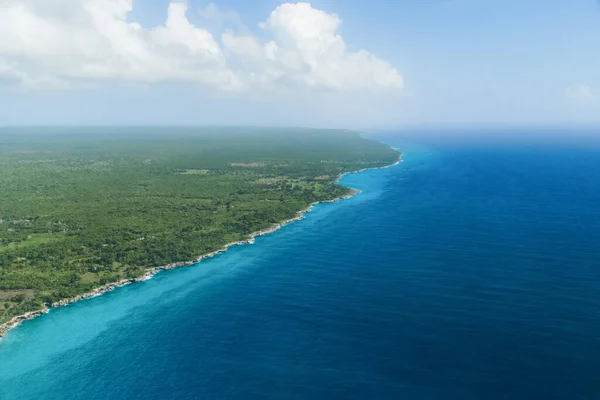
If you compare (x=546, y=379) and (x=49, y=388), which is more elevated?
(x=546, y=379)

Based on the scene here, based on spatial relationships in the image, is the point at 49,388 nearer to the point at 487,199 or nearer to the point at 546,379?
the point at 546,379

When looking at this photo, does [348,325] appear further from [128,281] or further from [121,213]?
[121,213]

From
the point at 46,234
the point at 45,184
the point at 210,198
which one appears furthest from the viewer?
the point at 45,184

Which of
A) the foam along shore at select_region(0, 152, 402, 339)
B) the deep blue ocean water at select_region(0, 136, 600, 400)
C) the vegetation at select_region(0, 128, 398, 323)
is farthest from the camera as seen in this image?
the vegetation at select_region(0, 128, 398, 323)

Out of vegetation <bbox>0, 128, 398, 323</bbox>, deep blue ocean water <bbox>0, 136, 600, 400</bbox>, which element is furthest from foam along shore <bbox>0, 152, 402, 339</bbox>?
deep blue ocean water <bbox>0, 136, 600, 400</bbox>

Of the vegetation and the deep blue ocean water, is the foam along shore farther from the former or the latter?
the deep blue ocean water

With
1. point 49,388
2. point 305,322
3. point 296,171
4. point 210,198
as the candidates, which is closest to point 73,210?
point 210,198

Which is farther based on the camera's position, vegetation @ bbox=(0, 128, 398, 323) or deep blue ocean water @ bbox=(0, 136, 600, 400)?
vegetation @ bbox=(0, 128, 398, 323)
